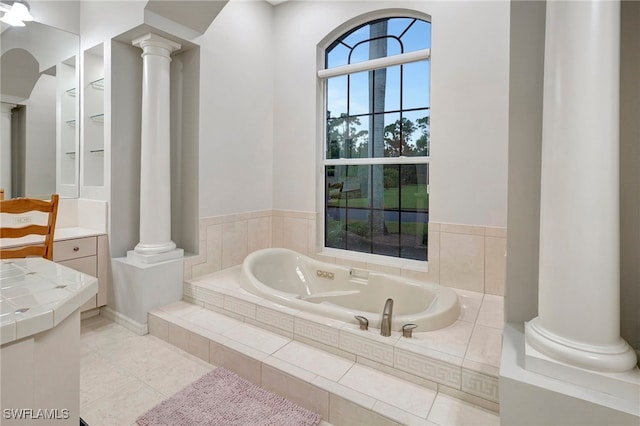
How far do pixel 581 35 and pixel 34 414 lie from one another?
6.39 feet

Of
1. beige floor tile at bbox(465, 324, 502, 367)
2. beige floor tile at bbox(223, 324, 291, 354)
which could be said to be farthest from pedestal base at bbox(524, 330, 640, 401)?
beige floor tile at bbox(223, 324, 291, 354)

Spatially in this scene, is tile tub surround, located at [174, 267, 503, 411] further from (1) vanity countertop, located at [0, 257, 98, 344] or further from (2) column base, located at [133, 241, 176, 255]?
(1) vanity countertop, located at [0, 257, 98, 344]

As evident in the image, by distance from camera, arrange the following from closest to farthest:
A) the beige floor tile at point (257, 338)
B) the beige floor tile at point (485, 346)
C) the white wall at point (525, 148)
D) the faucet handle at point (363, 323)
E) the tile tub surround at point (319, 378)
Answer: the white wall at point (525, 148)
the tile tub surround at point (319, 378)
the beige floor tile at point (485, 346)
the faucet handle at point (363, 323)
the beige floor tile at point (257, 338)

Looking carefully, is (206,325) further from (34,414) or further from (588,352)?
(588,352)

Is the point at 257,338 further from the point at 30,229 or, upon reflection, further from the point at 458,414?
the point at 30,229

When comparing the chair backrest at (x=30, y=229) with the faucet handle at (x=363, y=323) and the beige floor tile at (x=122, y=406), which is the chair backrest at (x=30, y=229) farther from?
the faucet handle at (x=363, y=323)

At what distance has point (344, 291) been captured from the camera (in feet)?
8.90

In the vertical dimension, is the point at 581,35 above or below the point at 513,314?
above

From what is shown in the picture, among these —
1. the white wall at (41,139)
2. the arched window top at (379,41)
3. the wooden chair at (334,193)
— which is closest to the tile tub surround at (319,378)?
the wooden chair at (334,193)

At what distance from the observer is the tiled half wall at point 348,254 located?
2.47 m

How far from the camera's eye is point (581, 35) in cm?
107

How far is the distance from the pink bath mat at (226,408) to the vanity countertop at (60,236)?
5.16ft

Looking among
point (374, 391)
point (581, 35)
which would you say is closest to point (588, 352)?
point (374, 391)

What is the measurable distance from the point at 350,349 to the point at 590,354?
1.10 m
